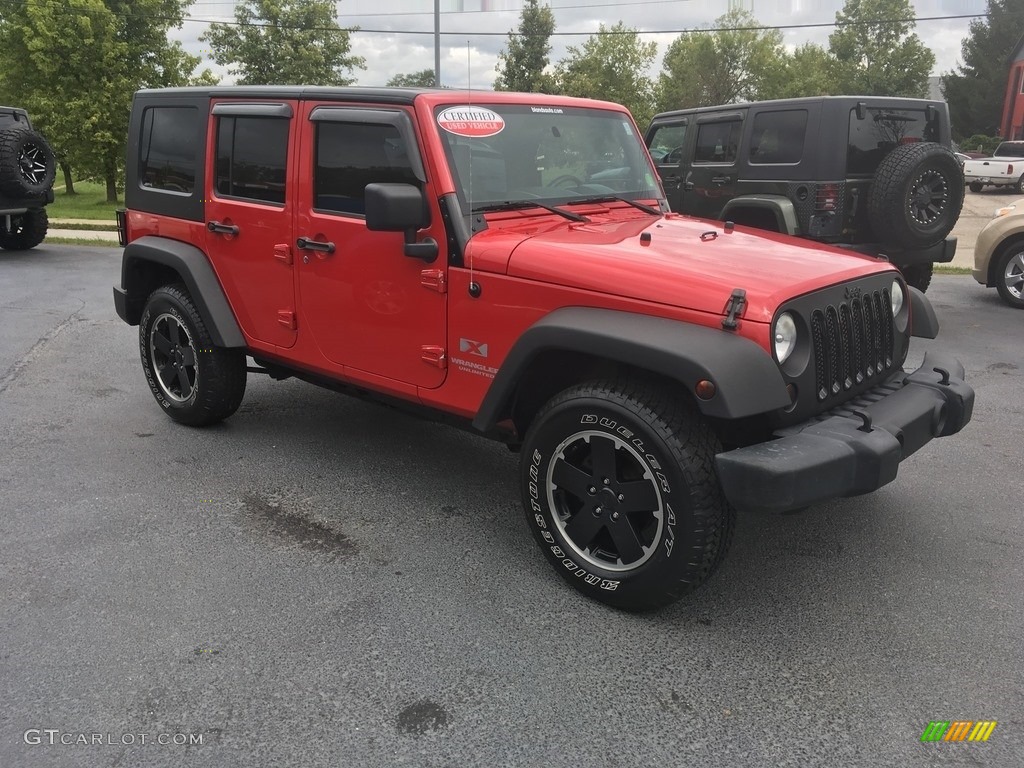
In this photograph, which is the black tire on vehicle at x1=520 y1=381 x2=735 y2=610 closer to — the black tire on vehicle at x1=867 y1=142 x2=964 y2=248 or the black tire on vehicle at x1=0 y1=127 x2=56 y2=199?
the black tire on vehicle at x1=867 y1=142 x2=964 y2=248

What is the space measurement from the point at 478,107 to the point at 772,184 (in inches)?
204

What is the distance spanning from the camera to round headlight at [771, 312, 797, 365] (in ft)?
9.40

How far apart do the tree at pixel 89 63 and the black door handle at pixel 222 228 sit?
2227 centimetres

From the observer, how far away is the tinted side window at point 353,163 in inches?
145

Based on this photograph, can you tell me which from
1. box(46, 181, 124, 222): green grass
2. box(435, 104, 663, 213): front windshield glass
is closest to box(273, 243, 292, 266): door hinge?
box(435, 104, 663, 213): front windshield glass

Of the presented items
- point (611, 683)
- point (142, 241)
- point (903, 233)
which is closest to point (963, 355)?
point (903, 233)

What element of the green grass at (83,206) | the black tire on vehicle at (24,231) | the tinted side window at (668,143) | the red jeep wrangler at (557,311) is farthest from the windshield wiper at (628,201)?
the green grass at (83,206)

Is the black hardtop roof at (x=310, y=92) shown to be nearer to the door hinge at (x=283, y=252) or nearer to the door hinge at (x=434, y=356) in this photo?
the door hinge at (x=283, y=252)

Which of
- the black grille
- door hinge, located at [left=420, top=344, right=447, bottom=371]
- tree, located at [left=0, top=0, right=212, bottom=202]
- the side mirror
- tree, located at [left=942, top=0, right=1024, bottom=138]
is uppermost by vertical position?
tree, located at [left=942, top=0, right=1024, bottom=138]

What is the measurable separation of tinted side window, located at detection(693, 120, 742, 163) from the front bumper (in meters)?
6.24

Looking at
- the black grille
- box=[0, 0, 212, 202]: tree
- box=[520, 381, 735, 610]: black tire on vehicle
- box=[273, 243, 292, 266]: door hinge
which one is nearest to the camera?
box=[520, 381, 735, 610]: black tire on vehicle

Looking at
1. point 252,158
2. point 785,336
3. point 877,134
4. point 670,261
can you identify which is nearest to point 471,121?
point 670,261

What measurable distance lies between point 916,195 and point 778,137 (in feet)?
4.65

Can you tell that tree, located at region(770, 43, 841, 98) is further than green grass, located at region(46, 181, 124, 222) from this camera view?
Yes
